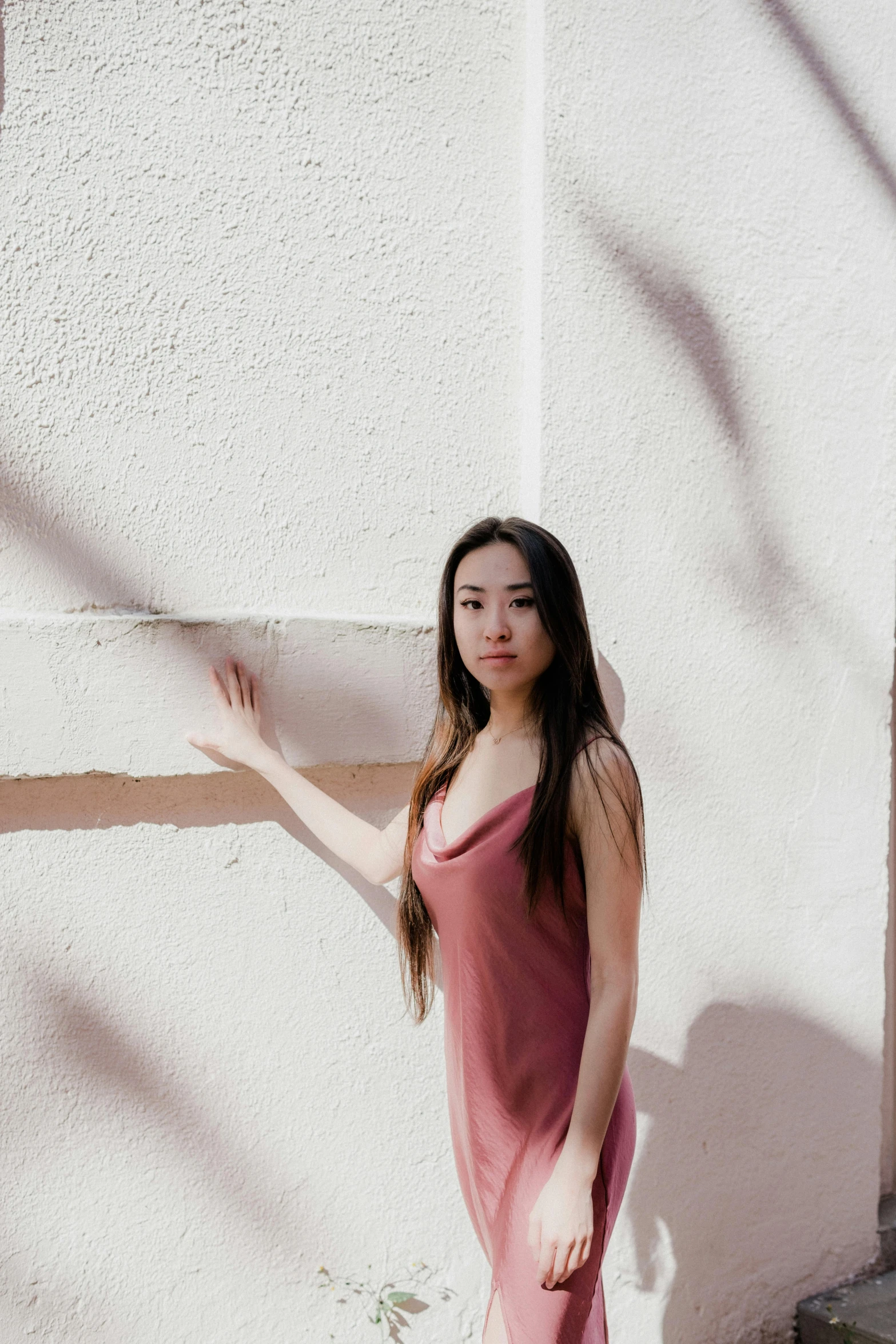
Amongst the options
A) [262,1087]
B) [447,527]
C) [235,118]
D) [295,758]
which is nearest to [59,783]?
[295,758]

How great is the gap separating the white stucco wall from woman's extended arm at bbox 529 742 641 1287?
1.88 ft

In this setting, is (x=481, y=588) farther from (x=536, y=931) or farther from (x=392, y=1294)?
(x=392, y=1294)

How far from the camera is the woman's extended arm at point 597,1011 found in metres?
1.57

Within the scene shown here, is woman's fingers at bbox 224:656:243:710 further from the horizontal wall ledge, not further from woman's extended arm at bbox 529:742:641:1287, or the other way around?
woman's extended arm at bbox 529:742:641:1287

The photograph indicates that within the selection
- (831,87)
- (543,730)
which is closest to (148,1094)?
(543,730)

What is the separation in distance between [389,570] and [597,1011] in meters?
1.00

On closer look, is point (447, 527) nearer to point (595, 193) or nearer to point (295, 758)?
Result: point (295, 758)

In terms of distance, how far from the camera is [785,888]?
2.58m

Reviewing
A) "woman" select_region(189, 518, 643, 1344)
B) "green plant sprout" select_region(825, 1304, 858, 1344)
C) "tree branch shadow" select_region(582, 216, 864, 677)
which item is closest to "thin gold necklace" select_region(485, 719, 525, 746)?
"woman" select_region(189, 518, 643, 1344)

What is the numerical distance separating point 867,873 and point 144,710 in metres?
1.92

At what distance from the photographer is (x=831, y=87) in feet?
8.52

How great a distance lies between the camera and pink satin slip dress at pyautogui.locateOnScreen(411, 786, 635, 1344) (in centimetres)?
165

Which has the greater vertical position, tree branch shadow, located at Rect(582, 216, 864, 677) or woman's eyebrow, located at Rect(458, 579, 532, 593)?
tree branch shadow, located at Rect(582, 216, 864, 677)

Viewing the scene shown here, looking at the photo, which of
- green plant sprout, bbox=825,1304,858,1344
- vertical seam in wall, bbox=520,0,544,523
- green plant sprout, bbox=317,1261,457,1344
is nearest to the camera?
green plant sprout, bbox=317,1261,457,1344
